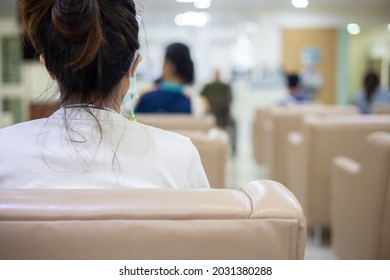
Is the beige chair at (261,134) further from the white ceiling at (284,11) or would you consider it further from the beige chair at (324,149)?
the white ceiling at (284,11)

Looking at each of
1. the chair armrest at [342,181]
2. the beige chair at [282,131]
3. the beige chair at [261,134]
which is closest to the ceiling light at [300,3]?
the beige chair at [261,134]

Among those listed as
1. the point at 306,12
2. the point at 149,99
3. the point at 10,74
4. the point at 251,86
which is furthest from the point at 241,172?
the point at 306,12

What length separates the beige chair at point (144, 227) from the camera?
650mm

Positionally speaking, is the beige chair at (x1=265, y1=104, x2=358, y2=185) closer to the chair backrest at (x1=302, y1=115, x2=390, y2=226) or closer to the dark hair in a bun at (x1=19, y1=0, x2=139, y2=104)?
the chair backrest at (x1=302, y1=115, x2=390, y2=226)

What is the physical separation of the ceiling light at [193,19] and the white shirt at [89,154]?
927 centimetres

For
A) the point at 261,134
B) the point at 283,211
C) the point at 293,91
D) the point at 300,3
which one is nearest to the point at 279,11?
the point at 300,3

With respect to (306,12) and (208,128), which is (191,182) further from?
(306,12)

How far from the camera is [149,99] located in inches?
109

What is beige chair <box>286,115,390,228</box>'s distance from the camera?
275 centimetres

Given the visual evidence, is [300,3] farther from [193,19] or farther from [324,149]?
[324,149]

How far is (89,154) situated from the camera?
82 cm

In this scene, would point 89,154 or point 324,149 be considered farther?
point 324,149

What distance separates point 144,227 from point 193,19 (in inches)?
375
